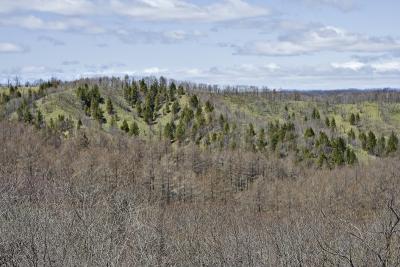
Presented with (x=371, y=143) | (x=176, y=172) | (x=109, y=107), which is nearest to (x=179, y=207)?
(x=176, y=172)

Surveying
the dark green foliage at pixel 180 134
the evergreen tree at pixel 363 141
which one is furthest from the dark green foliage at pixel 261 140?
the evergreen tree at pixel 363 141

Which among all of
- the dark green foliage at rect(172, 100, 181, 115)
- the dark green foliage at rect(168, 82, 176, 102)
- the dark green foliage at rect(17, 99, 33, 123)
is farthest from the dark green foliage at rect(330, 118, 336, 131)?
the dark green foliage at rect(17, 99, 33, 123)

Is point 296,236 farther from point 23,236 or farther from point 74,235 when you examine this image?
point 23,236

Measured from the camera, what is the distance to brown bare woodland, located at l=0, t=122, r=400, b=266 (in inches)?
847

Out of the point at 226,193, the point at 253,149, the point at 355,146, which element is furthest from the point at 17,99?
the point at 355,146

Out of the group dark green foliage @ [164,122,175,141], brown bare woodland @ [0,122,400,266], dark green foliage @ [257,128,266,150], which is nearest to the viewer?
brown bare woodland @ [0,122,400,266]

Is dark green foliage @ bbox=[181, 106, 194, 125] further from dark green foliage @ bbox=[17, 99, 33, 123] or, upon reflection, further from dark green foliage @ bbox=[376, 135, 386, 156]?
dark green foliage @ bbox=[376, 135, 386, 156]

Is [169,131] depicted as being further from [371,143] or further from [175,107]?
[371,143]

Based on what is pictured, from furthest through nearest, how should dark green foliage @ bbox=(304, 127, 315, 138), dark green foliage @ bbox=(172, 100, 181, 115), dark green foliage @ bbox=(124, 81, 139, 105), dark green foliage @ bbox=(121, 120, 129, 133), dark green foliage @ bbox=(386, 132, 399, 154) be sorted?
dark green foliage @ bbox=(124, 81, 139, 105) < dark green foliage @ bbox=(172, 100, 181, 115) < dark green foliage @ bbox=(304, 127, 315, 138) < dark green foliage @ bbox=(386, 132, 399, 154) < dark green foliage @ bbox=(121, 120, 129, 133)

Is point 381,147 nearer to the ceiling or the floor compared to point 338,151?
nearer to the floor

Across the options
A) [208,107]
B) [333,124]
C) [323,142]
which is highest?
[208,107]

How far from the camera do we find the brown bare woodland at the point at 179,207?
2152 cm

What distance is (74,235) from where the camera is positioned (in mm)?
23500

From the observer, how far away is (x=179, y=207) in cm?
6269
